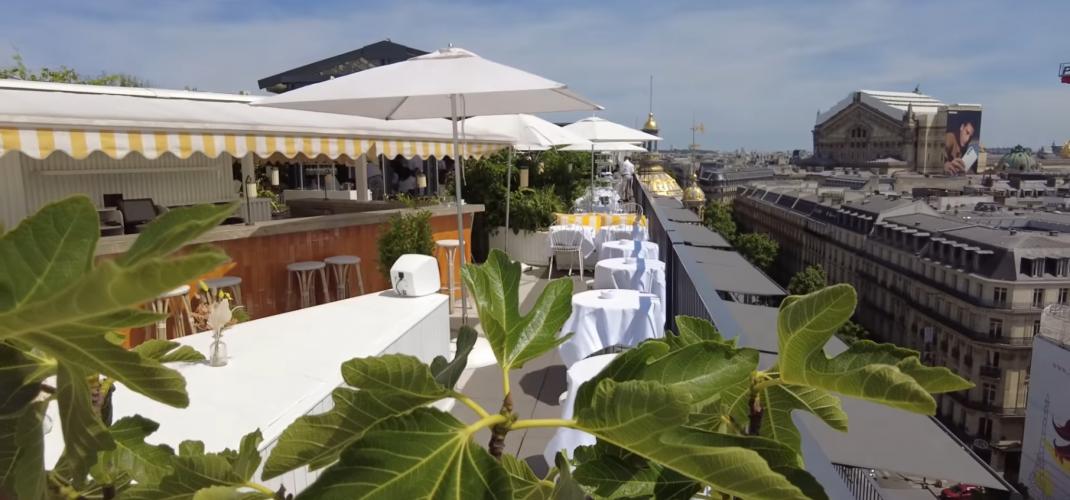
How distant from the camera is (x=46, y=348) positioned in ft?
1.50

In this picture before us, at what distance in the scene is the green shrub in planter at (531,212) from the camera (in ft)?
37.0

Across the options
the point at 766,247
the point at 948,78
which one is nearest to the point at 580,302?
the point at 766,247

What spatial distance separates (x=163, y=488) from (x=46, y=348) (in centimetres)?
29

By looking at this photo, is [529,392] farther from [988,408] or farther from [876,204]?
[876,204]

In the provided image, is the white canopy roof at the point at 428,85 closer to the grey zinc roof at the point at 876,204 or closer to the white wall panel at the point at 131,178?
the white wall panel at the point at 131,178

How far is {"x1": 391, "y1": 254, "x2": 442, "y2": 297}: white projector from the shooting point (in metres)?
5.61

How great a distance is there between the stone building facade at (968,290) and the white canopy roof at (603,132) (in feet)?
128

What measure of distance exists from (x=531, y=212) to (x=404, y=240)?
432 centimetres

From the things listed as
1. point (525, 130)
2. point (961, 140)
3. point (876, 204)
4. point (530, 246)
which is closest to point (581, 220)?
point (530, 246)

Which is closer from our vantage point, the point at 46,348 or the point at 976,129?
the point at 46,348

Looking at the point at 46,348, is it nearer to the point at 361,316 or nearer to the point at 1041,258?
the point at 361,316

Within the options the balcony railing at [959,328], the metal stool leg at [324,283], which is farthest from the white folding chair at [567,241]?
the balcony railing at [959,328]

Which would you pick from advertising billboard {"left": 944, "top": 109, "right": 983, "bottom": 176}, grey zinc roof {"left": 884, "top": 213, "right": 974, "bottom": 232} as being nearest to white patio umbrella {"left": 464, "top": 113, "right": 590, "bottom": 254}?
grey zinc roof {"left": 884, "top": 213, "right": 974, "bottom": 232}

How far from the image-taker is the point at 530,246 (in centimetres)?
1151
